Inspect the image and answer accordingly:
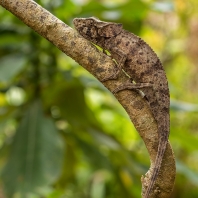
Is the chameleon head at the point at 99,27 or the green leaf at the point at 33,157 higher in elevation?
the chameleon head at the point at 99,27

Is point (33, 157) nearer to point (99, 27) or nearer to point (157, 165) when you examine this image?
point (99, 27)

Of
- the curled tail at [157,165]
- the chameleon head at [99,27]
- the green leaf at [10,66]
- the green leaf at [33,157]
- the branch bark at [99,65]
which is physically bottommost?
the curled tail at [157,165]

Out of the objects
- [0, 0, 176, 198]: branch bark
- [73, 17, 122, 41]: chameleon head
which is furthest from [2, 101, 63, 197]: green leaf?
[0, 0, 176, 198]: branch bark

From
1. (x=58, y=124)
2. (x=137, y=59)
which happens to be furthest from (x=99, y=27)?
(x=58, y=124)

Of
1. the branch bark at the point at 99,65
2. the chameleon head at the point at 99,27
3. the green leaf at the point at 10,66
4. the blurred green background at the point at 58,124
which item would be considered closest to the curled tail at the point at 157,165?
the branch bark at the point at 99,65

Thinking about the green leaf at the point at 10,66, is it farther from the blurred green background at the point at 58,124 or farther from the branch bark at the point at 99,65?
the branch bark at the point at 99,65

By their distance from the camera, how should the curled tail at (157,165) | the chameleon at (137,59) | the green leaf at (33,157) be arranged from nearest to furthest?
the curled tail at (157,165) → the chameleon at (137,59) → the green leaf at (33,157)

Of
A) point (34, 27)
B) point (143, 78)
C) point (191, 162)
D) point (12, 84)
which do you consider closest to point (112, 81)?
point (34, 27)
